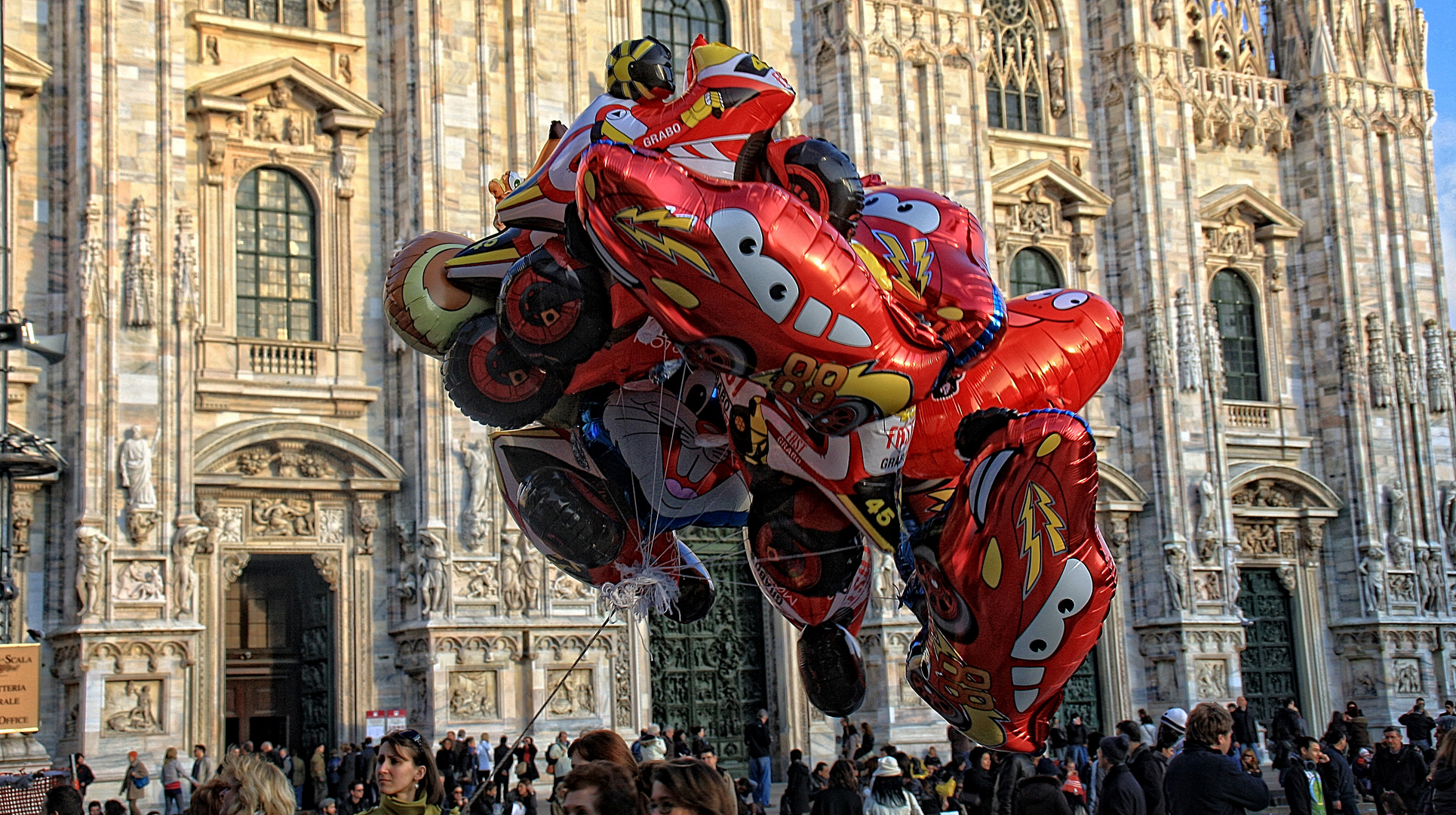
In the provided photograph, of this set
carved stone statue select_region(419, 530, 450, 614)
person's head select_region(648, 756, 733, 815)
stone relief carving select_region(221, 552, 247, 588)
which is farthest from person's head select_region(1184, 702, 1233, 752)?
stone relief carving select_region(221, 552, 247, 588)

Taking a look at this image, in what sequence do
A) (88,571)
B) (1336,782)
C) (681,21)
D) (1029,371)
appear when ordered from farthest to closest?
1. (681,21)
2. (88,571)
3. (1336,782)
4. (1029,371)

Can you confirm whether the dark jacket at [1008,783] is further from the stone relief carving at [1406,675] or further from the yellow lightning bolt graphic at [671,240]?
the stone relief carving at [1406,675]

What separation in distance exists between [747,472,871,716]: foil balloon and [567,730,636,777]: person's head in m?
2.22

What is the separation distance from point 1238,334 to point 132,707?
652 inches

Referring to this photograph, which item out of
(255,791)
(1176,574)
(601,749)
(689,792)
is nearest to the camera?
(689,792)

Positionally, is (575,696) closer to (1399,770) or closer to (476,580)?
(476,580)

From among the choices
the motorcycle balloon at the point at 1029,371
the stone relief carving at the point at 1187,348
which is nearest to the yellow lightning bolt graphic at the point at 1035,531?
the motorcycle balloon at the point at 1029,371

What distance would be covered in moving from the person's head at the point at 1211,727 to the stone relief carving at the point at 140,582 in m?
12.6

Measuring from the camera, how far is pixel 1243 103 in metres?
26.2

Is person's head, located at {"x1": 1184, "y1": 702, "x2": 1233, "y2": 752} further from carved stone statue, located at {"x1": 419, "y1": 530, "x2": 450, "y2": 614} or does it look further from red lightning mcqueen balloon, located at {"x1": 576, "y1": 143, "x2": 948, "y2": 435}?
carved stone statue, located at {"x1": 419, "y1": 530, "x2": 450, "y2": 614}

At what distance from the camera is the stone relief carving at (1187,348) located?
2405cm

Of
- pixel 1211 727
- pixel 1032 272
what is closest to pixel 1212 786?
pixel 1211 727

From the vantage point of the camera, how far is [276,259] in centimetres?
1933

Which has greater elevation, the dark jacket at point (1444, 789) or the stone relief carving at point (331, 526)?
the stone relief carving at point (331, 526)
